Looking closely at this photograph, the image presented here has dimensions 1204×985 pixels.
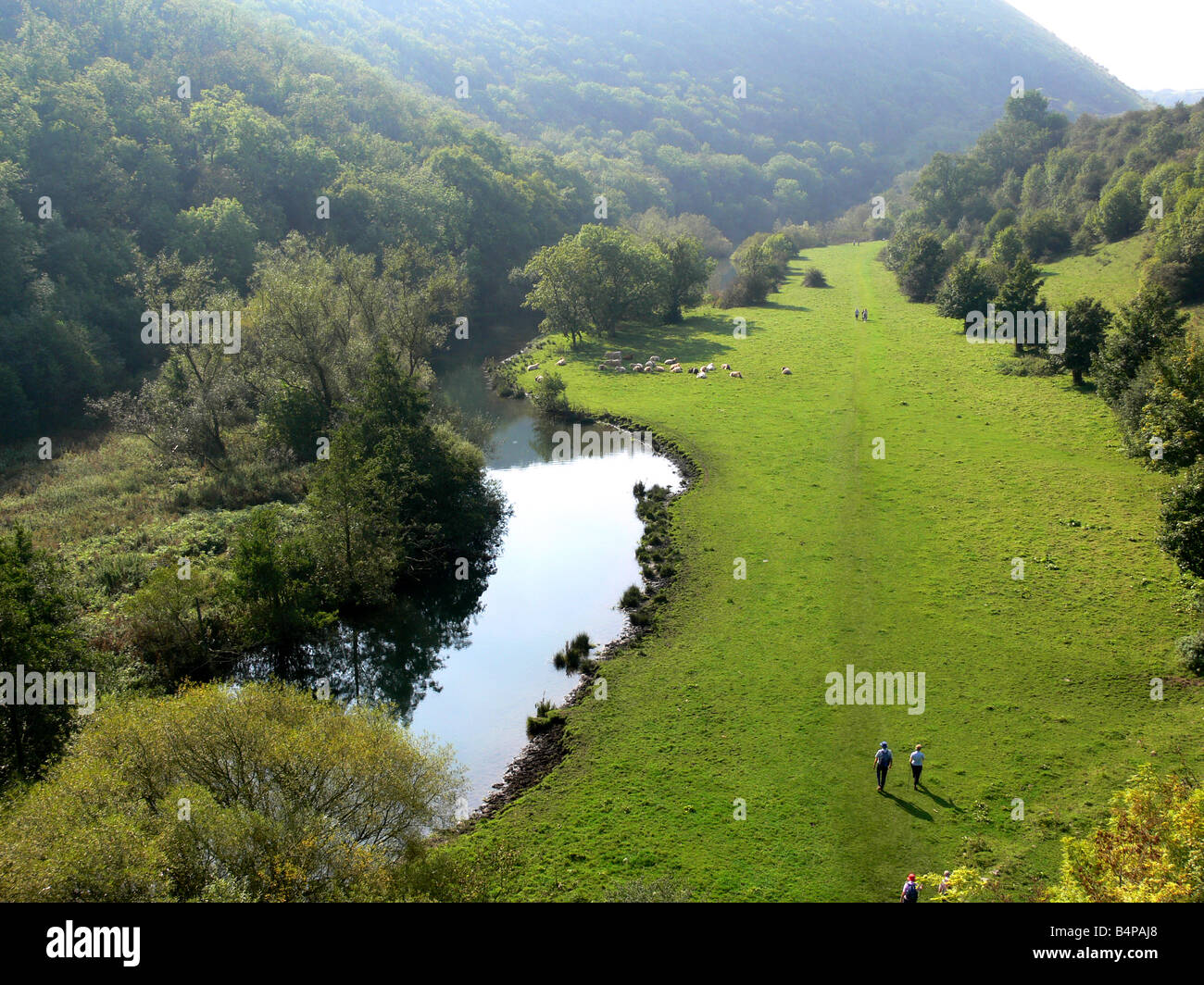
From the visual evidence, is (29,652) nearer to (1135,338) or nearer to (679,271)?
(1135,338)

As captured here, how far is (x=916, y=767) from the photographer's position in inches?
858

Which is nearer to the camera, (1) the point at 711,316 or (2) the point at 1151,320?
(2) the point at 1151,320

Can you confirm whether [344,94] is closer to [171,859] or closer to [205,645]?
[205,645]

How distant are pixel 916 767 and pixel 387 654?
72.1ft

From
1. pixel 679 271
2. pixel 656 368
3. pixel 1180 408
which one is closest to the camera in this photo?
pixel 1180 408

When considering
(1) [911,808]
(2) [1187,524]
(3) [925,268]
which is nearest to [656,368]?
(3) [925,268]

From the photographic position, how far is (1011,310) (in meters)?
67.7

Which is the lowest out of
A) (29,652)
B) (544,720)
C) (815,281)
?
(544,720)

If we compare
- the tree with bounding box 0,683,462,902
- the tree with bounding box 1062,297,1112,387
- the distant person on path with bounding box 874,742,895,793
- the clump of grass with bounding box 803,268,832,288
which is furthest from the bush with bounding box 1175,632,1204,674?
the clump of grass with bounding box 803,268,832,288

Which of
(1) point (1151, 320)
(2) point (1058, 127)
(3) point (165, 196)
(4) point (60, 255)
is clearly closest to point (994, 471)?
(1) point (1151, 320)

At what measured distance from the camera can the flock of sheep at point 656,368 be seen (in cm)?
6950

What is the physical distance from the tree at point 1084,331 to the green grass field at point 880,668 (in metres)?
3.72

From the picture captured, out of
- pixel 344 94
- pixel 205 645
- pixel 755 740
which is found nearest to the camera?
pixel 755 740

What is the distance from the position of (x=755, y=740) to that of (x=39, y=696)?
71.1 ft
